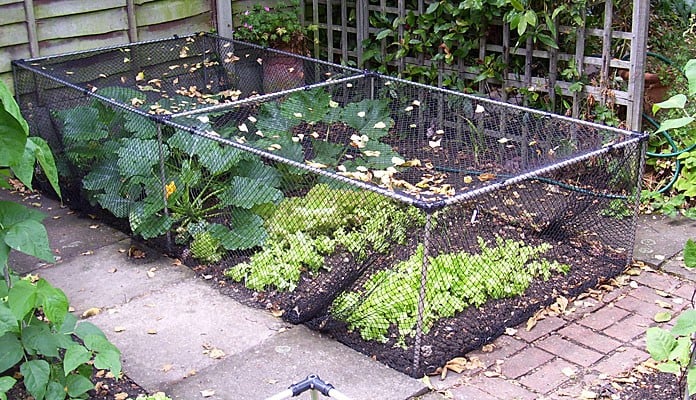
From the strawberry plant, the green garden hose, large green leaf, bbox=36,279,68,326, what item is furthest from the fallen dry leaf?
the green garden hose

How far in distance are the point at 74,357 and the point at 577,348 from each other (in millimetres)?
2020

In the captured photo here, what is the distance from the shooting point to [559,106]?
17.7ft

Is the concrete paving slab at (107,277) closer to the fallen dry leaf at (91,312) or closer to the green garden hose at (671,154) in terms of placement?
the fallen dry leaf at (91,312)

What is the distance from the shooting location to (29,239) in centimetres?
279

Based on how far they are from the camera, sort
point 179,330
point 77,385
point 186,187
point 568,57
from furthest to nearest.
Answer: point 568,57
point 186,187
point 179,330
point 77,385

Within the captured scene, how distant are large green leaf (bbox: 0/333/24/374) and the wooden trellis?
355 cm

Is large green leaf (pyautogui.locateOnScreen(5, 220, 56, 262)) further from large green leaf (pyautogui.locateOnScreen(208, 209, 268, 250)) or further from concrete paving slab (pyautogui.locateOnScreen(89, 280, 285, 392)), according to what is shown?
large green leaf (pyautogui.locateOnScreen(208, 209, 268, 250))

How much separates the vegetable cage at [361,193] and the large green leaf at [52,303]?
1.20m

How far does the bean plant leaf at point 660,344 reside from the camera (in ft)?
8.98

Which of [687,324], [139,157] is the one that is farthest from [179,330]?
[687,324]

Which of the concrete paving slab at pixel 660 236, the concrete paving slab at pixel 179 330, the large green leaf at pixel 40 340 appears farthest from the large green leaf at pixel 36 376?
the concrete paving slab at pixel 660 236

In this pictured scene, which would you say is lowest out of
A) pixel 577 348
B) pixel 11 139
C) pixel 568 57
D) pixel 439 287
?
pixel 577 348

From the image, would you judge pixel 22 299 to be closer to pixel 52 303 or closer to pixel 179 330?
pixel 52 303

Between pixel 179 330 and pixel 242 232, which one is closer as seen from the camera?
pixel 179 330
